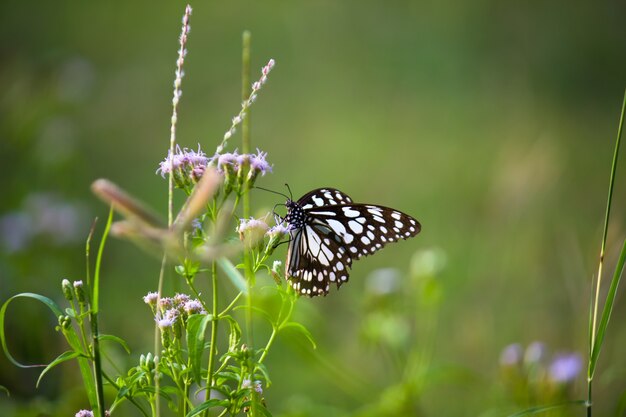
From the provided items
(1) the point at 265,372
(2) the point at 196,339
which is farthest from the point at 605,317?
(2) the point at 196,339

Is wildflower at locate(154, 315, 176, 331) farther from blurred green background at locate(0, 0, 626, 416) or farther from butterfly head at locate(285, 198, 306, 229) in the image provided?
blurred green background at locate(0, 0, 626, 416)

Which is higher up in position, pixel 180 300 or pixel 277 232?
pixel 277 232

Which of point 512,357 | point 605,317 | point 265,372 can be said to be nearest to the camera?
point 265,372

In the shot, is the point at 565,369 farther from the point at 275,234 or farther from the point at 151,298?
the point at 151,298

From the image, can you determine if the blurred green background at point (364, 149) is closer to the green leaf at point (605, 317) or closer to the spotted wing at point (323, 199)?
the spotted wing at point (323, 199)

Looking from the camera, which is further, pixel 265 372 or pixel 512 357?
pixel 512 357

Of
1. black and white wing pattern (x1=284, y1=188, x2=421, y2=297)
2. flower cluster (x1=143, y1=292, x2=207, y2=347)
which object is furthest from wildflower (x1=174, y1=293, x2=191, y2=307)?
black and white wing pattern (x1=284, y1=188, x2=421, y2=297)

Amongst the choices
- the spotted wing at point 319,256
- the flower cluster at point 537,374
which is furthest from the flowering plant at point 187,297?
the flower cluster at point 537,374

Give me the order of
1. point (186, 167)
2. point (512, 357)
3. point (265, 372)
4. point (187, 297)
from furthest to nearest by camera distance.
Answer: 1. point (512, 357)
2. point (186, 167)
3. point (187, 297)
4. point (265, 372)
